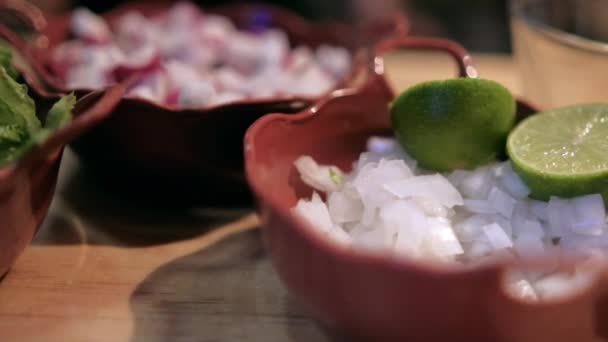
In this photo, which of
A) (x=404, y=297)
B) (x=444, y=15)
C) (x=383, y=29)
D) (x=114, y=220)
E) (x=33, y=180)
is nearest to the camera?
(x=404, y=297)

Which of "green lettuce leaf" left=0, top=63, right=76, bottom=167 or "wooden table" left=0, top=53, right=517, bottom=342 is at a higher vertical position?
"green lettuce leaf" left=0, top=63, right=76, bottom=167

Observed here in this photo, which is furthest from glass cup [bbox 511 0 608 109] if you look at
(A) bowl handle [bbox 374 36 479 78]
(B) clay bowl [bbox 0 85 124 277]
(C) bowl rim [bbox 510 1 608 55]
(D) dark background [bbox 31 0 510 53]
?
(D) dark background [bbox 31 0 510 53]

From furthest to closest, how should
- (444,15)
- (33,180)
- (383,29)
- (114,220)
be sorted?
(444,15) → (383,29) → (114,220) → (33,180)

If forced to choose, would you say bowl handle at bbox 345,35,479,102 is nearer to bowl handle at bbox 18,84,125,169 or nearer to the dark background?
bowl handle at bbox 18,84,125,169

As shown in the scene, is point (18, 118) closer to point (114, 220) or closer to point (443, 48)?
point (114, 220)

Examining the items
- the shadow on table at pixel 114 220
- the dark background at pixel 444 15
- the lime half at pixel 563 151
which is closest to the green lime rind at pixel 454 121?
the lime half at pixel 563 151

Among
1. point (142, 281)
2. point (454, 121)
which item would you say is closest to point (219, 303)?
point (142, 281)
